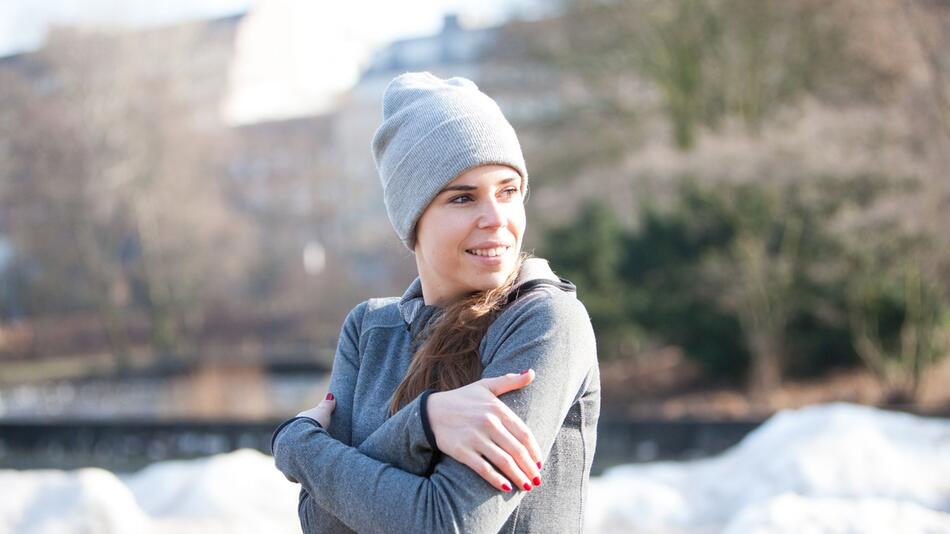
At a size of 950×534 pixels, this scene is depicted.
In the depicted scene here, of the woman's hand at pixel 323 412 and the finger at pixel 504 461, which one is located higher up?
the finger at pixel 504 461

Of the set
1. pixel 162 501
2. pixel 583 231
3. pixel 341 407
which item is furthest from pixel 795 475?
pixel 583 231

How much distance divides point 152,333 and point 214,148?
5.77m

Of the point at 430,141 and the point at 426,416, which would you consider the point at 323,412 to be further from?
the point at 430,141

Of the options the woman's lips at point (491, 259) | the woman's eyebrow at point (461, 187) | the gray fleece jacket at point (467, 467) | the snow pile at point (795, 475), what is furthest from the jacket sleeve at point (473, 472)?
the snow pile at point (795, 475)

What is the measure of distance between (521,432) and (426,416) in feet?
0.55

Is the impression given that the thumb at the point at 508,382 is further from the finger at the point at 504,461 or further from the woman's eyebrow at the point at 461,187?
the woman's eyebrow at the point at 461,187

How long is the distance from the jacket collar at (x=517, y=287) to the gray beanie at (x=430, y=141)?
99mm

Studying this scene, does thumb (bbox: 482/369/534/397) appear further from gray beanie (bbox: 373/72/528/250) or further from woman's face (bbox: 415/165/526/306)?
gray beanie (bbox: 373/72/528/250)

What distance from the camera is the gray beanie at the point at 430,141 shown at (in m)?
1.79

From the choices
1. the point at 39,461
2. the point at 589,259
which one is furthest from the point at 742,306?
the point at 39,461

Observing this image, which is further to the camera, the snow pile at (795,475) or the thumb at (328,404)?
the snow pile at (795,475)

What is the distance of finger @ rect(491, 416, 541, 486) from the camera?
1.57 metres

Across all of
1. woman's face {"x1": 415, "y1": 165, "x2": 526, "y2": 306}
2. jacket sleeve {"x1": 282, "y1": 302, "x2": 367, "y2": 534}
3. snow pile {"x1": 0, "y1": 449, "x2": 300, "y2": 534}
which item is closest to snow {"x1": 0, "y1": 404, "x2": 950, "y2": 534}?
snow pile {"x1": 0, "y1": 449, "x2": 300, "y2": 534}

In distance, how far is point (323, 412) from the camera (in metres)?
1.90
